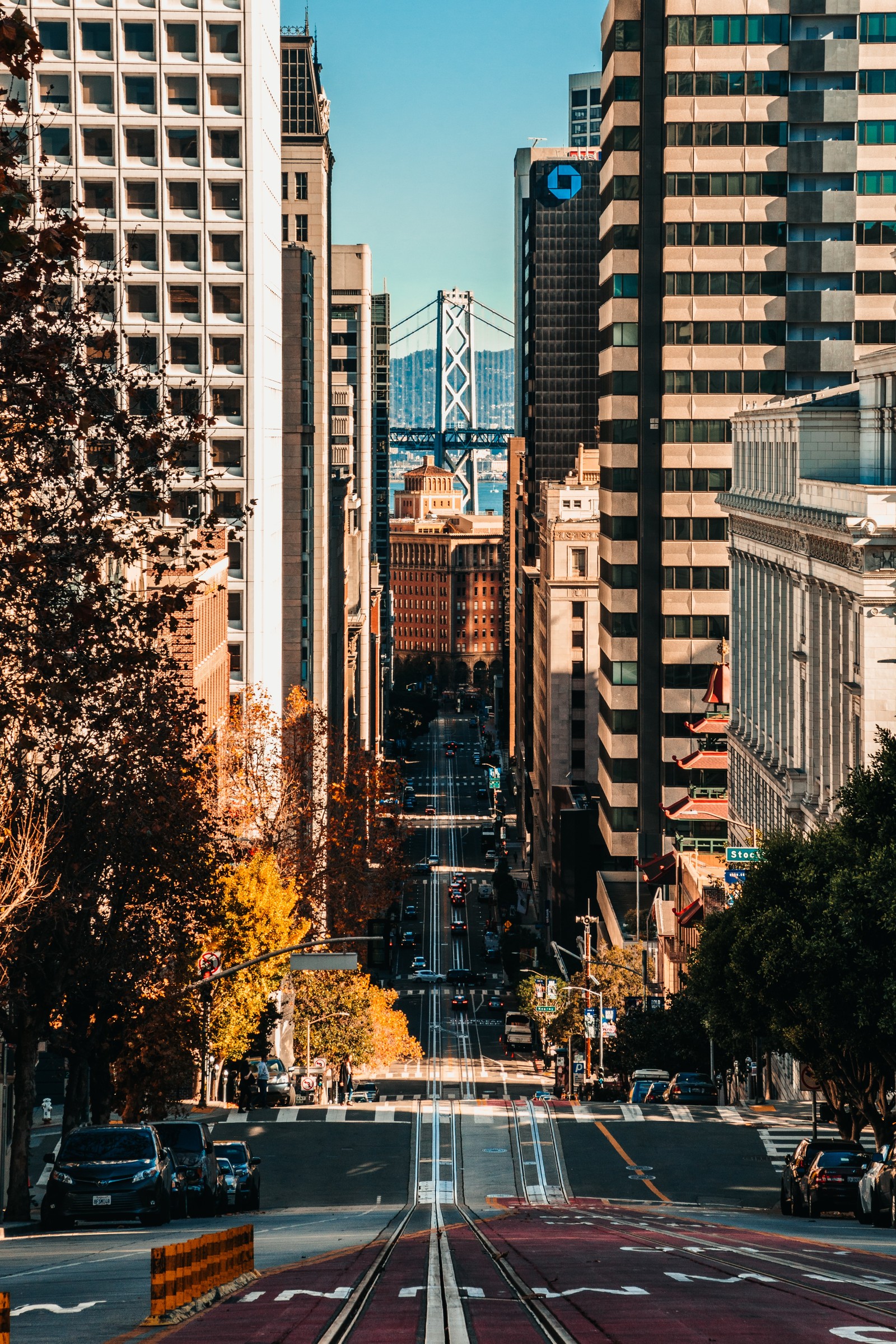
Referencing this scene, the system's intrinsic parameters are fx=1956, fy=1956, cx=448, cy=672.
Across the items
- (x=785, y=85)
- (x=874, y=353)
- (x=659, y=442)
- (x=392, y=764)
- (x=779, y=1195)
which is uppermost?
(x=785, y=85)

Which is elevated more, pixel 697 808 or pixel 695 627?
pixel 695 627

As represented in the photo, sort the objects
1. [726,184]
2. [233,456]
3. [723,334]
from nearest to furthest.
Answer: [233,456] < [726,184] < [723,334]

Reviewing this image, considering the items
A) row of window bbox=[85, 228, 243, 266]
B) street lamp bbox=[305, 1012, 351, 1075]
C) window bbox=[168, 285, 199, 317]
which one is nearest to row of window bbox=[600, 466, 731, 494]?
row of window bbox=[85, 228, 243, 266]

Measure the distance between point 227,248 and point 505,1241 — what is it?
74.4 metres

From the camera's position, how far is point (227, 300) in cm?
9781

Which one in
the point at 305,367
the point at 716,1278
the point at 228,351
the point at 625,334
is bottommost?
the point at 716,1278

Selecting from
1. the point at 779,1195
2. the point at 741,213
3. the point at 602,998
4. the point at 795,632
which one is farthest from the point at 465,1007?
the point at 779,1195

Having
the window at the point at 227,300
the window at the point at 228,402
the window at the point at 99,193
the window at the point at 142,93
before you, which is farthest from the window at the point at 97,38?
the window at the point at 228,402

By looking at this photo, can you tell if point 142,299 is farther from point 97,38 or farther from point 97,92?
point 97,38

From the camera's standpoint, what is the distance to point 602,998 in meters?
114

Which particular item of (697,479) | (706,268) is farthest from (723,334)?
(697,479)

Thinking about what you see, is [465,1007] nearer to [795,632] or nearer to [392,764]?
[392,764]

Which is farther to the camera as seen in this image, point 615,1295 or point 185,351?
point 185,351

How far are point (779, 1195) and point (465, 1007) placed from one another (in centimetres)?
11156
